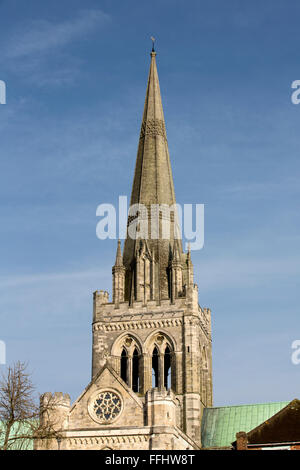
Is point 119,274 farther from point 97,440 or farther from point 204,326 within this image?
point 97,440

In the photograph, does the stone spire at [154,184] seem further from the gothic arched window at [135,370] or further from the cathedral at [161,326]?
the gothic arched window at [135,370]

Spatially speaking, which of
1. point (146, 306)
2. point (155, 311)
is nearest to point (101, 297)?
point (146, 306)

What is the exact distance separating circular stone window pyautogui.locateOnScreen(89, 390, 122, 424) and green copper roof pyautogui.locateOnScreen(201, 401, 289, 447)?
40.9 feet

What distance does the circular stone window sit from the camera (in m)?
48.1

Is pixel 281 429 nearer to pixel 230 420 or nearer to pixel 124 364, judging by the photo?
pixel 230 420

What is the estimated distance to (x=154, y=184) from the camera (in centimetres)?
6694

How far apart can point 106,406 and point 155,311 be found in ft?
46.0

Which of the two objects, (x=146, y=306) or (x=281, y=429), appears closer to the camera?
(x=281, y=429)

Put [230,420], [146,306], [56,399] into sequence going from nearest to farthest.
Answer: [56,399] → [230,420] → [146,306]

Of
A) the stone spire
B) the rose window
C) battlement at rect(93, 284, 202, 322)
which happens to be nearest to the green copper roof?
battlement at rect(93, 284, 202, 322)

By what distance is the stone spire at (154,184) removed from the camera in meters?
64.0

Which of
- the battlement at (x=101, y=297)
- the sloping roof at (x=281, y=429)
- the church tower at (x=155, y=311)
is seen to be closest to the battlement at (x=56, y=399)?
the church tower at (x=155, y=311)

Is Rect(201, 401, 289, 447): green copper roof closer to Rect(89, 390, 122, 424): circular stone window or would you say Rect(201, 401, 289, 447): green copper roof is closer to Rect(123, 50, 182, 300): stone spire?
Rect(123, 50, 182, 300): stone spire
